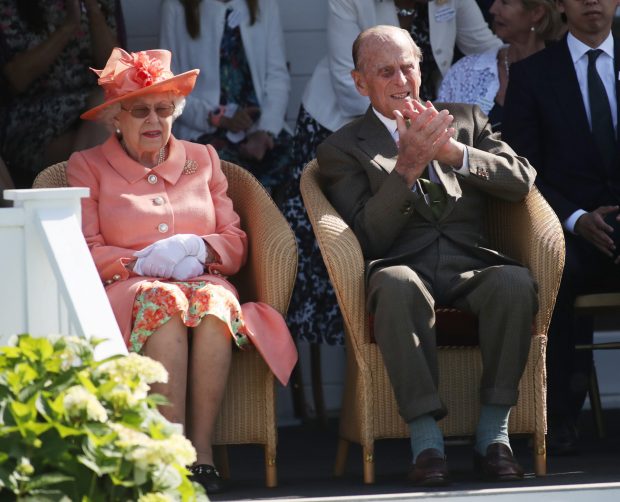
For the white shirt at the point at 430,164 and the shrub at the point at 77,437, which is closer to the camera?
the shrub at the point at 77,437

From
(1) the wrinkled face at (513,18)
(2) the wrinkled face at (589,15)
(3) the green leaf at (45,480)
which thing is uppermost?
(1) the wrinkled face at (513,18)

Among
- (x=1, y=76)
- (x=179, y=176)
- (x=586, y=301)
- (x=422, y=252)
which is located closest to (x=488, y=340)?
(x=422, y=252)

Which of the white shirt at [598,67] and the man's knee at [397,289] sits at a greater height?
the white shirt at [598,67]

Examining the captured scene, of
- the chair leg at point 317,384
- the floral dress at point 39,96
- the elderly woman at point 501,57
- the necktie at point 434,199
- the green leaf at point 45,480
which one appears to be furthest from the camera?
the chair leg at point 317,384

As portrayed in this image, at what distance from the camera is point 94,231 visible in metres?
4.76

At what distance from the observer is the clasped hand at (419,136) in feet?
15.4

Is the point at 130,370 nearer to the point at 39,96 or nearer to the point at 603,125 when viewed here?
the point at 603,125

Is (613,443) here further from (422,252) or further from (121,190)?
(121,190)

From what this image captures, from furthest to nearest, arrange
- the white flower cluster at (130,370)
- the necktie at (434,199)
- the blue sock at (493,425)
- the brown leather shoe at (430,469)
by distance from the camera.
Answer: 1. the necktie at (434,199)
2. the blue sock at (493,425)
3. the brown leather shoe at (430,469)
4. the white flower cluster at (130,370)

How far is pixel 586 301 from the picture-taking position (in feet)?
17.4

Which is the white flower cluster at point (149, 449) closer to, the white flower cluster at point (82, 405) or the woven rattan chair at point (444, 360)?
the white flower cluster at point (82, 405)

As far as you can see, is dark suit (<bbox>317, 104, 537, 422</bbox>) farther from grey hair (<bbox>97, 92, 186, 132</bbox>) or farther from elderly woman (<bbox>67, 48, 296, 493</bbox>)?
grey hair (<bbox>97, 92, 186, 132</bbox>)

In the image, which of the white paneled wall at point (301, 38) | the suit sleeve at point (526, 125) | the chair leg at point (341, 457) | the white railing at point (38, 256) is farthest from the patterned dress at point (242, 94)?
the white railing at point (38, 256)

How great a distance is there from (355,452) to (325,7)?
2.11 meters
